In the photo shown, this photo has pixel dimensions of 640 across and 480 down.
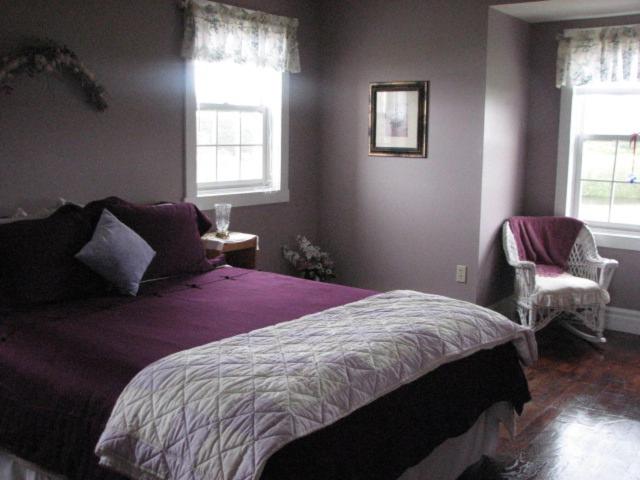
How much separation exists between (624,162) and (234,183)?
2.76m

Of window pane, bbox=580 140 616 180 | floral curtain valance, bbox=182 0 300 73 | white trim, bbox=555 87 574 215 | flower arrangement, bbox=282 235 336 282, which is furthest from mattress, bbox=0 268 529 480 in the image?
window pane, bbox=580 140 616 180

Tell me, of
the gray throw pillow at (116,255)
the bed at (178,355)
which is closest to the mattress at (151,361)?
the bed at (178,355)

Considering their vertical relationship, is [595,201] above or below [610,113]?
below

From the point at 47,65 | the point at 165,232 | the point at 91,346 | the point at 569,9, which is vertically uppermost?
the point at 569,9

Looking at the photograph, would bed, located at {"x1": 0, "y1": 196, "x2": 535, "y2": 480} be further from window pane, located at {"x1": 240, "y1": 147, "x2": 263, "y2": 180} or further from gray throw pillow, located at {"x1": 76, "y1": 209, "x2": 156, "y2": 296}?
window pane, located at {"x1": 240, "y1": 147, "x2": 263, "y2": 180}

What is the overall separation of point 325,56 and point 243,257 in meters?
1.83

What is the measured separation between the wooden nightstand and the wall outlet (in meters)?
1.46

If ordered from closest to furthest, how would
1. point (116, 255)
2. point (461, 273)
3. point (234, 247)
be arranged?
point (116, 255) < point (234, 247) < point (461, 273)

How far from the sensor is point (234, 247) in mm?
4422

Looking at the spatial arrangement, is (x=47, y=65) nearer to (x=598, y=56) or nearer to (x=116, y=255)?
(x=116, y=255)

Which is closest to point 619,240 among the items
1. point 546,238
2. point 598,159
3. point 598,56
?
point 546,238

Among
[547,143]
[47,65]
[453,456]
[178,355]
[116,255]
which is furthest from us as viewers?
[547,143]

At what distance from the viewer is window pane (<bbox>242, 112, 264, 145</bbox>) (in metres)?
5.05

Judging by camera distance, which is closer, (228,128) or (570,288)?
(570,288)
